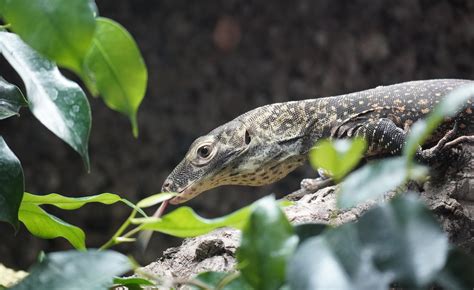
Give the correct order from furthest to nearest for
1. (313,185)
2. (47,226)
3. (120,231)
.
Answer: (313,185), (47,226), (120,231)

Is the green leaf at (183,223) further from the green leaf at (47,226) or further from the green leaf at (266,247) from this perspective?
the green leaf at (47,226)

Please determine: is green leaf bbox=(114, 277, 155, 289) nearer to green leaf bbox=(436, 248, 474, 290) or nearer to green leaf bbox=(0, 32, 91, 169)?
green leaf bbox=(0, 32, 91, 169)

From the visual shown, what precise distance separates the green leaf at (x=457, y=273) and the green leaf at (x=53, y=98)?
0.49 metres

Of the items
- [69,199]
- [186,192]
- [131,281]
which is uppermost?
[69,199]

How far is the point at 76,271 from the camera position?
827mm

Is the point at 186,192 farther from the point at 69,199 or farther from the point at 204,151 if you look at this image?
the point at 69,199

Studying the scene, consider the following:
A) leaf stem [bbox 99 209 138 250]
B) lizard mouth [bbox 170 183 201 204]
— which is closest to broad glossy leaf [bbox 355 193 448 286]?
leaf stem [bbox 99 209 138 250]

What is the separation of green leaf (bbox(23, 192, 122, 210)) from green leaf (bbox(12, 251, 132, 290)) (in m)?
0.45

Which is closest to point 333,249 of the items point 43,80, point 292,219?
point 43,80

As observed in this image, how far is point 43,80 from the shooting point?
3.26 ft

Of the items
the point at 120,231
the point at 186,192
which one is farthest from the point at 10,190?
the point at 186,192

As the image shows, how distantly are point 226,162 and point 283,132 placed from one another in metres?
0.27

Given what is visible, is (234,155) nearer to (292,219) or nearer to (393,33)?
(292,219)

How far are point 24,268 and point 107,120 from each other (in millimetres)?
1208
